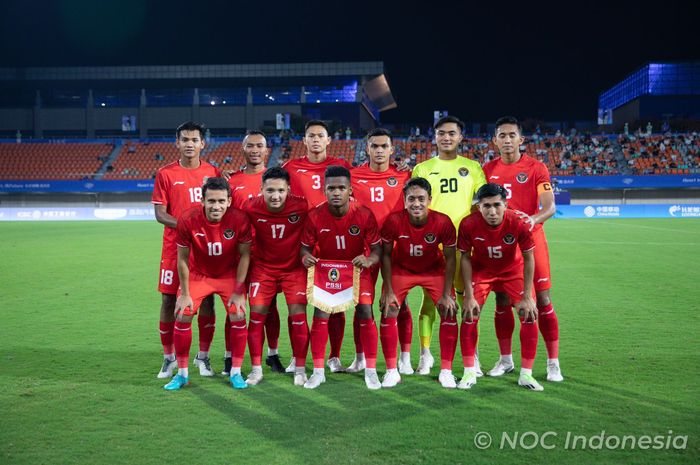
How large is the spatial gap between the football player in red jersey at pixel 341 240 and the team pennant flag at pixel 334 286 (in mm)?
61

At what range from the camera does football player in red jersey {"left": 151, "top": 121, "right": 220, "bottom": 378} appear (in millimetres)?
5223

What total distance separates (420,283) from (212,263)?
168cm

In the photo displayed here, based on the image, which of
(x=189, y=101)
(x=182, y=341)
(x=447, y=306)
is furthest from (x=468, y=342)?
(x=189, y=101)

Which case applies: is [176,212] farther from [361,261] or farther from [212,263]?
[361,261]

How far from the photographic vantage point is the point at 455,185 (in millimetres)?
5492

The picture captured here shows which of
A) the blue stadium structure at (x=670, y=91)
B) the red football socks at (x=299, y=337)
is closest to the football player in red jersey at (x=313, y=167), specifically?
the red football socks at (x=299, y=337)

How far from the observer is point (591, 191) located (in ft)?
115

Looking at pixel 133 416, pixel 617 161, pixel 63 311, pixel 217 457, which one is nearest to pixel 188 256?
pixel 133 416

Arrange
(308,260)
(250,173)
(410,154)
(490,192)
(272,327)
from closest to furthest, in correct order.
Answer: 1. (490,192)
2. (308,260)
3. (272,327)
4. (250,173)
5. (410,154)

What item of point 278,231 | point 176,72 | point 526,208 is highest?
point 176,72

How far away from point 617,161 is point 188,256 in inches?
1471

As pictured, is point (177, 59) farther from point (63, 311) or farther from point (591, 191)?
point (63, 311)

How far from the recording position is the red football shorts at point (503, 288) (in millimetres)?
4906

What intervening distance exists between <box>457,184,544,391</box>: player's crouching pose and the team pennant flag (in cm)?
88
